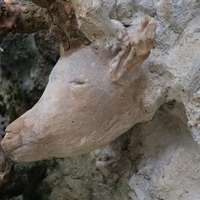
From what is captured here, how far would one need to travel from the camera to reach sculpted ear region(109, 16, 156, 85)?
0.56 meters

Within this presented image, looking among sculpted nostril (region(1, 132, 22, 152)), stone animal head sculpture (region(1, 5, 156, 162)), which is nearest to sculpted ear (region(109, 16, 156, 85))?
stone animal head sculpture (region(1, 5, 156, 162))

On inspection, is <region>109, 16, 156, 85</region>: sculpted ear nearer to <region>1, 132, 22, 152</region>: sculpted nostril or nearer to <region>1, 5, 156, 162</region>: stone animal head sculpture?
<region>1, 5, 156, 162</region>: stone animal head sculpture

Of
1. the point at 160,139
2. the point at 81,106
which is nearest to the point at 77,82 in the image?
the point at 81,106

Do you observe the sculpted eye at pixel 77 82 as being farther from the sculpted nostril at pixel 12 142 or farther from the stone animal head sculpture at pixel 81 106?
the sculpted nostril at pixel 12 142

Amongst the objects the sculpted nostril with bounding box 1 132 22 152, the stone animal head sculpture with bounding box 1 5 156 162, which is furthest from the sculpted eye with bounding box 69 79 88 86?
the sculpted nostril with bounding box 1 132 22 152

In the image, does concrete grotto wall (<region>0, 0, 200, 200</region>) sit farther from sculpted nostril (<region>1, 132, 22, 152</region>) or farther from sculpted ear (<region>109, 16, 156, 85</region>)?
sculpted nostril (<region>1, 132, 22, 152</region>)

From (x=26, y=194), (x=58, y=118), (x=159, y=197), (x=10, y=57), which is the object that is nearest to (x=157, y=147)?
(x=159, y=197)

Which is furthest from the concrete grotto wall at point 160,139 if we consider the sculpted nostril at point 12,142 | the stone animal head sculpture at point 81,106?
the sculpted nostril at point 12,142

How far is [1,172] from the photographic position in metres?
0.81

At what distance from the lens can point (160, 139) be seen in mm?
744

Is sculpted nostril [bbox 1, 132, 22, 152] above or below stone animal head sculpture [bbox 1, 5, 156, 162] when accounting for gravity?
below

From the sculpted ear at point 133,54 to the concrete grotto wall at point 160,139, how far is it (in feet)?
0.19

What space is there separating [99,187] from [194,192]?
0.23 m

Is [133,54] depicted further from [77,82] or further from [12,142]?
[12,142]
